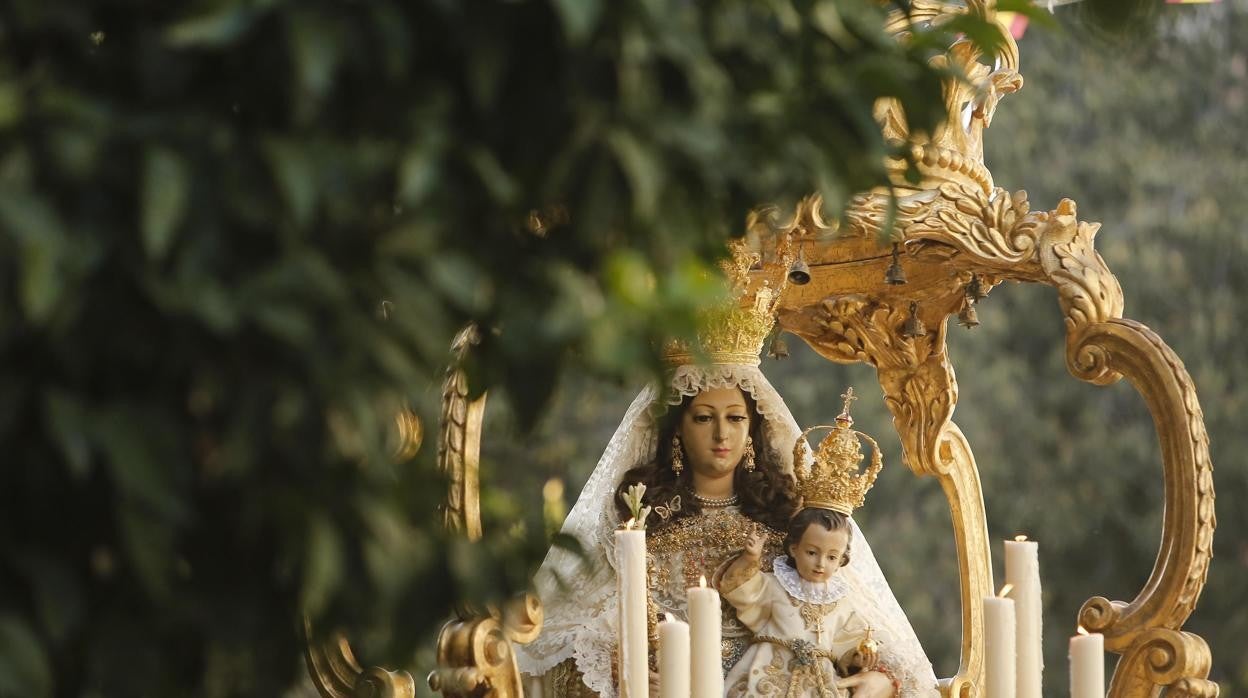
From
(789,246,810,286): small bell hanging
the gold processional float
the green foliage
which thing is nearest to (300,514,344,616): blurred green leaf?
the green foliage

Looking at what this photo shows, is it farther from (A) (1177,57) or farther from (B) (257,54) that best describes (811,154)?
(A) (1177,57)

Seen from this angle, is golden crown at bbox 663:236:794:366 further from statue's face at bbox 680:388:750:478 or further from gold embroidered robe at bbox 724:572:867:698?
gold embroidered robe at bbox 724:572:867:698

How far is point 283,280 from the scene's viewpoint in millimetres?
934

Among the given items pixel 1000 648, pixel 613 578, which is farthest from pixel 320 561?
pixel 613 578

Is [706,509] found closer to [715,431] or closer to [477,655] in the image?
[715,431]

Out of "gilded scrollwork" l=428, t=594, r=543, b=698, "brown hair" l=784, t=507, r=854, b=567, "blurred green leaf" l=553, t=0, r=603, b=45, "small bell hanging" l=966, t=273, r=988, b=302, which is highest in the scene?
"small bell hanging" l=966, t=273, r=988, b=302

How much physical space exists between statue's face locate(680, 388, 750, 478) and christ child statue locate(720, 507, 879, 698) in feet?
0.55

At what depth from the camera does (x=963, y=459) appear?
4.08 m

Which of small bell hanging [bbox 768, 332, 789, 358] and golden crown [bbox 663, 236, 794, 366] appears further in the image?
small bell hanging [bbox 768, 332, 789, 358]

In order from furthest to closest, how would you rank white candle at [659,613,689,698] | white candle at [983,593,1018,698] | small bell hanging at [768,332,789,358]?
small bell hanging at [768,332,789,358] → white candle at [983,593,1018,698] → white candle at [659,613,689,698]

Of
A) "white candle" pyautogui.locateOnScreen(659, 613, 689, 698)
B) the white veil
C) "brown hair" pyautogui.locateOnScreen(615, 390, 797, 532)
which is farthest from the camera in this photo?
"brown hair" pyautogui.locateOnScreen(615, 390, 797, 532)

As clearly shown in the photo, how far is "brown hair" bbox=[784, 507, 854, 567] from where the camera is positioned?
3.45 meters

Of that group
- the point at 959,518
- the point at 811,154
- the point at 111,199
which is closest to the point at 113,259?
the point at 111,199

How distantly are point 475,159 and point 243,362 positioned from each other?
6.4 inches
